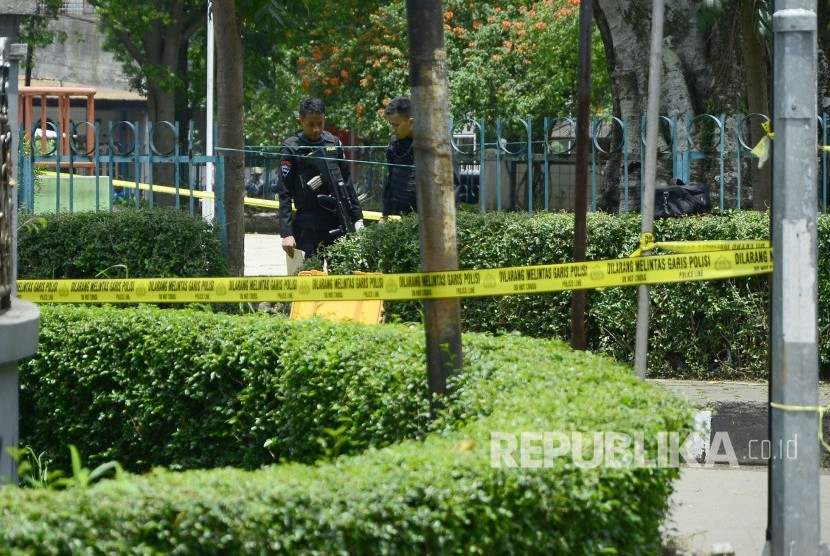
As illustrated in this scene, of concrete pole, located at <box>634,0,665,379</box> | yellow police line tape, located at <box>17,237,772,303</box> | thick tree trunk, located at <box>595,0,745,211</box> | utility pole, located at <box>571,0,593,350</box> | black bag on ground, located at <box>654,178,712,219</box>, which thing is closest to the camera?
yellow police line tape, located at <box>17,237,772,303</box>

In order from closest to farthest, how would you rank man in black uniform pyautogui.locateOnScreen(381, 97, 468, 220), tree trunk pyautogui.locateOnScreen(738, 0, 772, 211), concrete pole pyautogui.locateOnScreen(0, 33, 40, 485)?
concrete pole pyautogui.locateOnScreen(0, 33, 40, 485) → man in black uniform pyautogui.locateOnScreen(381, 97, 468, 220) → tree trunk pyautogui.locateOnScreen(738, 0, 772, 211)

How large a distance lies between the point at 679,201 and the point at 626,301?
3.05 ft

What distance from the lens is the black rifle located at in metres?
9.90

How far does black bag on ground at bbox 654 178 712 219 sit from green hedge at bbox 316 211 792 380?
0.26 meters

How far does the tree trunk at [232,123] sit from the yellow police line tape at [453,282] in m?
2.86

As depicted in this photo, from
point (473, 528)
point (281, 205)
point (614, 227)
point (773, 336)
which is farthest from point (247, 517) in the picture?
point (281, 205)

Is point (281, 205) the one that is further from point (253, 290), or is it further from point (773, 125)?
point (773, 125)

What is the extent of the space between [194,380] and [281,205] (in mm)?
3778

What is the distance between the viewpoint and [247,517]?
11.2 feet

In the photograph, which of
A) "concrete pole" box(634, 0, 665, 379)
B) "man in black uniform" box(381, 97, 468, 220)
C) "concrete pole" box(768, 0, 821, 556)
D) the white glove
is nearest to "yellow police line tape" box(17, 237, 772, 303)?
"concrete pole" box(634, 0, 665, 379)

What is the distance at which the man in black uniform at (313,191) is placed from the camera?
9922 mm

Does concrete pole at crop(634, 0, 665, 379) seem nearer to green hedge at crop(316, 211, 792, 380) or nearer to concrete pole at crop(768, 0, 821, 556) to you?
concrete pole at crop(768, 0, 821, 556)

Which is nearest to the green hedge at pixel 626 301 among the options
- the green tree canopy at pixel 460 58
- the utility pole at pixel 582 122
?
the utility pole at pixel 582 122

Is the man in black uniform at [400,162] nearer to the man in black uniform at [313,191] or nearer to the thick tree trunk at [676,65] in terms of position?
the man in black uniform at [313,191]
